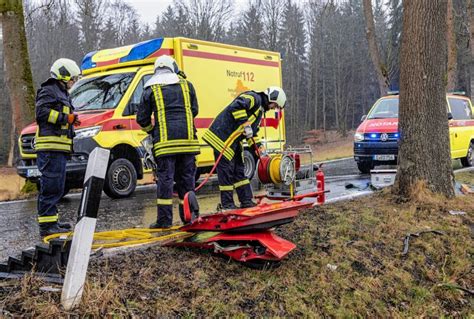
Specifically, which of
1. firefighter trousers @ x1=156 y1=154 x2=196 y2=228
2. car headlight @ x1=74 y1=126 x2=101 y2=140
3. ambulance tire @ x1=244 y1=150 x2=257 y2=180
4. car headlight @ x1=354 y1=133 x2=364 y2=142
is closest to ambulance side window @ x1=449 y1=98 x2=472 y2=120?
car headlight @ x1=354 y1=133 x2=364 y2=142

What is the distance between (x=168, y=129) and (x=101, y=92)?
4.56 metres

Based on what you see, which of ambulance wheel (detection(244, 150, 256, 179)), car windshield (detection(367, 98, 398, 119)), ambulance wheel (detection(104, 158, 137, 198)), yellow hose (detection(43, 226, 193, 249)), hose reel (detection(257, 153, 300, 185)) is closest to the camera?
yellow hose (detection(43, 226, 193, 249))

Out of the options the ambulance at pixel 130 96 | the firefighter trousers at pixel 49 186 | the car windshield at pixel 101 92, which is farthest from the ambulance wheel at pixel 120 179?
the firefighter trousers at pixel 49 186

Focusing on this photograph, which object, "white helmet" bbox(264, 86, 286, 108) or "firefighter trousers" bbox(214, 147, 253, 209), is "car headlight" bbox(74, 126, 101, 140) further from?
"white helmet" bbox(264, 86, 286, 108)

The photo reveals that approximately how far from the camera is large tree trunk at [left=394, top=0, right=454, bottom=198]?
24.1 feet

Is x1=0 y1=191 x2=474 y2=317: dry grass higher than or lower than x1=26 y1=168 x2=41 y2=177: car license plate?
lower

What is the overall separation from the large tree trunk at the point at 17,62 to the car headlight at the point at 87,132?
9.83ft

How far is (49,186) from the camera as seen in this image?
5.46 meters

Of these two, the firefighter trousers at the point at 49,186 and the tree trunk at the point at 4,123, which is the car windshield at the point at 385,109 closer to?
the firefighter trousers at the point at 49,186

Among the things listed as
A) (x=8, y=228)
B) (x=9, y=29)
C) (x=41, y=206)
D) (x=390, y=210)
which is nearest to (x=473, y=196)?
(x=390, y=210)

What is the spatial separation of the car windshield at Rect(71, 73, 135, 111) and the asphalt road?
1.81 metres

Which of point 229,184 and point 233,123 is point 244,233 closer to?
point 229,184

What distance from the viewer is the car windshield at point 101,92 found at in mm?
Result: 9172

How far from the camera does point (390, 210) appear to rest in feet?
22.2
